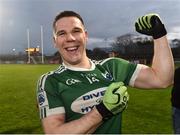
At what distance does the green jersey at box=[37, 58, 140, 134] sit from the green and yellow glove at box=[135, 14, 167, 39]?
48cm

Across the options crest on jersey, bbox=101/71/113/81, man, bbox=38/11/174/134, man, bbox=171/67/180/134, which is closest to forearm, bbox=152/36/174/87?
man, bbox=38/11/174/134

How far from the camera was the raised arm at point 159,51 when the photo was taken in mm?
3398

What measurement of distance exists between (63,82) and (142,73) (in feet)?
2.40

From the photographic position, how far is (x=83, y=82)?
3334 mm

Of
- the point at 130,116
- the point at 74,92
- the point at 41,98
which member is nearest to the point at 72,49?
the point at 74,92

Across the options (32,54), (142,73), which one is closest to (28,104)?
(142,73)

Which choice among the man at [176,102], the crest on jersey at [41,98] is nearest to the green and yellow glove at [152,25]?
the crest on jersey at [41,98]

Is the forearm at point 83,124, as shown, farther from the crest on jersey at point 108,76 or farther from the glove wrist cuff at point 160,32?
the glove wrist cuff at point 160,32

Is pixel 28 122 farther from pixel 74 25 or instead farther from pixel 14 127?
pixel 74 25

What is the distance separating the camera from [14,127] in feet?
35.5

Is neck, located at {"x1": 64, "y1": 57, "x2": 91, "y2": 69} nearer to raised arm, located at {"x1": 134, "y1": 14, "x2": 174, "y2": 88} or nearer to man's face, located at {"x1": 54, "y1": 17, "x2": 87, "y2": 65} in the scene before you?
man's face, located at {"x1": 54, "y1": 17, "x2": 87, "y2": 65}

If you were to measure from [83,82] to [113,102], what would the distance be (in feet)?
1.47

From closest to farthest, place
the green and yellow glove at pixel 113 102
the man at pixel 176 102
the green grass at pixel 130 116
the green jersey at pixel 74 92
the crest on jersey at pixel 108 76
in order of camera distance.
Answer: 1. the green and yellow glove at pixel 113 102
2. the green jersey at pixel 74 92
3. the crest on jersey at pixel 108 76
4. the man at pixel 176 102
5. the green grass at pixel 130 116

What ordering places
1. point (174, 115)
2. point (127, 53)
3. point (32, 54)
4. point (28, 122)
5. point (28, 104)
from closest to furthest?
point (174, 115) < point (28, 122) < point (28, 104) < point (127, 53) < point (32, 54)
